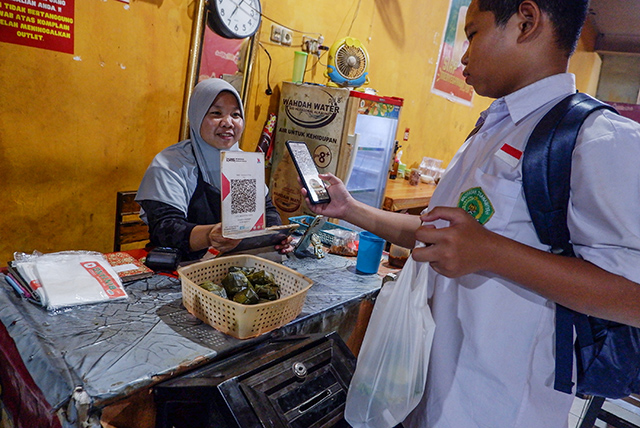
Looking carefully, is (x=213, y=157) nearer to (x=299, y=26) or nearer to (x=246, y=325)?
(x=246, y=325)

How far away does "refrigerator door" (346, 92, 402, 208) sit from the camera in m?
3.75

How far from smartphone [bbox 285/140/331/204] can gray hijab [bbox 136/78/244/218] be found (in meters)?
0.69

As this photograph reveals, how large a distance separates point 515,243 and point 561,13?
469 mm

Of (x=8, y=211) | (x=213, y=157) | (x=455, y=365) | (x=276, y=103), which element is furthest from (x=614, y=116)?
(x=276, y=103)

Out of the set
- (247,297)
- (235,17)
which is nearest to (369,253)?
(247,297)

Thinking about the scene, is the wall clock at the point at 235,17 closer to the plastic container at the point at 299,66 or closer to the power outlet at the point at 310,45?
the plastic container at the point at 299,66

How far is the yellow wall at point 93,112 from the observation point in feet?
7.61

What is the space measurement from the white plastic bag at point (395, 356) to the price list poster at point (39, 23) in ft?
7.66

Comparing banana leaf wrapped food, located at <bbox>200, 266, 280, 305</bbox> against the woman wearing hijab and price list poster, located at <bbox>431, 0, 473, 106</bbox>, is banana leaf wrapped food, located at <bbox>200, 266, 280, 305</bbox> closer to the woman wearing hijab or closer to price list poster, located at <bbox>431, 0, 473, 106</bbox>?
the woman wearing hijab

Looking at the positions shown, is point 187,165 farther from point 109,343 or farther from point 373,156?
point 373,156

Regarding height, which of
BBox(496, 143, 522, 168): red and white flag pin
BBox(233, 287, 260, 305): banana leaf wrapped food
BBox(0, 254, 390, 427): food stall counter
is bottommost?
BBox(0, 254, 390, 427): food stall counter

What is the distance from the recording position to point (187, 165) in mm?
2176

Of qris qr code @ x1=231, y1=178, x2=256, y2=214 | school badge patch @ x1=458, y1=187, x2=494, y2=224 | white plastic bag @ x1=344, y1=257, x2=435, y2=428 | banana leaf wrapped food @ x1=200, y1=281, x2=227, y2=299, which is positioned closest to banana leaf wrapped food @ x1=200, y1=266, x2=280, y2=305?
banana leaf wrapped food @ x1=200, y1=281, x2=227, y2=299

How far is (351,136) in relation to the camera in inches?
128
